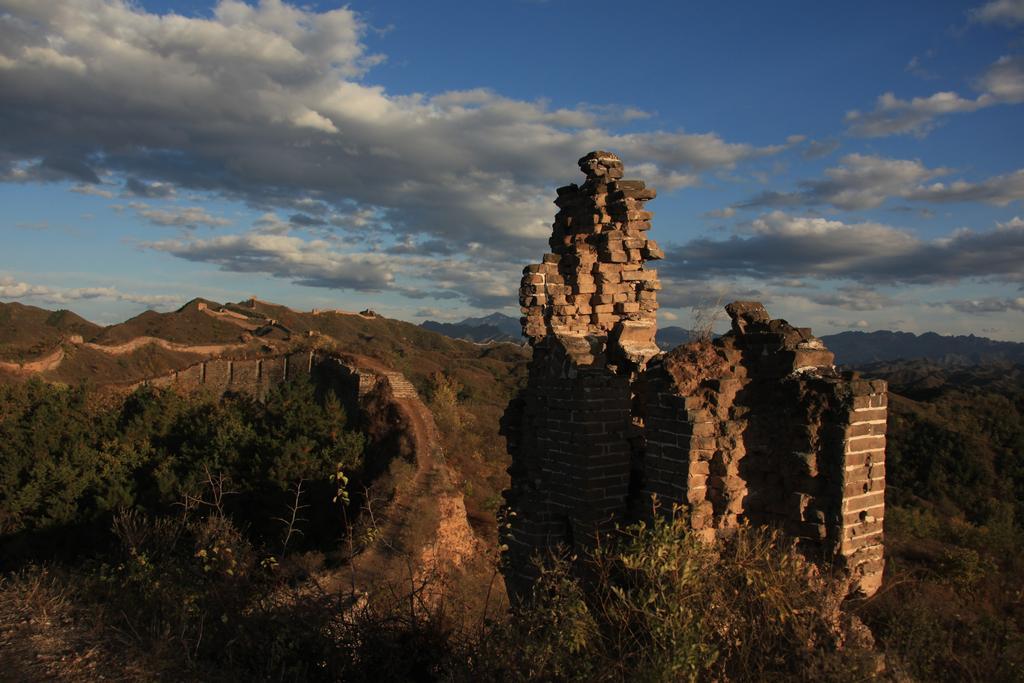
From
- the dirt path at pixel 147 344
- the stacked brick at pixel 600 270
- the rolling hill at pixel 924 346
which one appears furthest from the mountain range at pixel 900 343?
the stacked brick at pixel 600 270

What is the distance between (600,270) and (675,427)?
2210 millimetres

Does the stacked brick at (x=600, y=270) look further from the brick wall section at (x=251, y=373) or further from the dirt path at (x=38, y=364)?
the dirt path at (x=38, y=364)

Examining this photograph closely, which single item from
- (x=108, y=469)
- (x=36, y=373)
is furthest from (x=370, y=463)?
(x=36, y=373)

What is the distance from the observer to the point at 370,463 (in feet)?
55.4

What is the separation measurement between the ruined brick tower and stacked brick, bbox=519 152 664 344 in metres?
0.02

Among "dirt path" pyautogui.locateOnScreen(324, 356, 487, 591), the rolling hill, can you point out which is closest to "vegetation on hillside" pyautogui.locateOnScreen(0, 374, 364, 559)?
"dirt path" pyautogui.locateOnScreen(324, 356, 487, 591)

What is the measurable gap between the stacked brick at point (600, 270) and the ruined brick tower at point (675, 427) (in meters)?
0.02

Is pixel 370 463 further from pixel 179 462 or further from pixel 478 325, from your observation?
pixel 478 325

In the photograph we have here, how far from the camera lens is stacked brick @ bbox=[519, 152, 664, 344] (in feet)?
18.4

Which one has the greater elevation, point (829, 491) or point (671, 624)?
point (829, 491)

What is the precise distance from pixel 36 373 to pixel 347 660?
99.5 feet

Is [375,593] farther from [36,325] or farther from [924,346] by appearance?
[924,346]

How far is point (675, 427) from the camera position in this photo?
385 cm

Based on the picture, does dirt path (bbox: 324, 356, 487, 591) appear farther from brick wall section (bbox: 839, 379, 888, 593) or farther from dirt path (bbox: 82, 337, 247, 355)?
dirt path (bbox: 82, 337, 247, 355)
